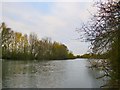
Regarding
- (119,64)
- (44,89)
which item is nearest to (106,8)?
(119,64)

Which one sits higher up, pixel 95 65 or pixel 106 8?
pixel 106 8

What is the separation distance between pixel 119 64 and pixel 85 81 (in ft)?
19.4

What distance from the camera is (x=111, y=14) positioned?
3494 mm

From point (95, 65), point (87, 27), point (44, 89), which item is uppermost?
point (87, 27)

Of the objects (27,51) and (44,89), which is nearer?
(44,89)

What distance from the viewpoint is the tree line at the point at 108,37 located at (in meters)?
3.52

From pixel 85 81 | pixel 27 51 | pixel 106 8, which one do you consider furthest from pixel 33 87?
pixel 27 51

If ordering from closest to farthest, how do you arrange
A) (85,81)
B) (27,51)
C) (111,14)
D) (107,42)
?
(111,14), (107,42), (85,81), (27,51)

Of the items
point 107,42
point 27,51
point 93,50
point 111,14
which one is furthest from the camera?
point 27,51

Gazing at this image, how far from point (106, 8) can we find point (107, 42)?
517 millimetres

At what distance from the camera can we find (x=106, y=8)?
11.8ft

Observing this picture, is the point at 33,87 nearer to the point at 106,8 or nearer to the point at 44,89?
the point at 44,89

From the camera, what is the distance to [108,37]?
3.68m

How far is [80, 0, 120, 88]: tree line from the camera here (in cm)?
352
